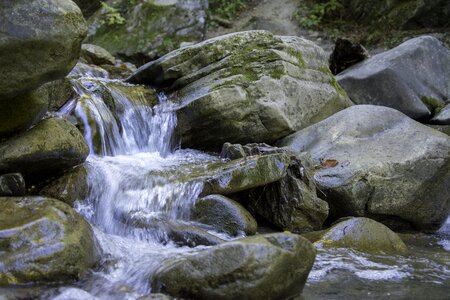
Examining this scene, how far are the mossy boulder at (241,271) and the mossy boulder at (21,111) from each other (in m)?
2.39

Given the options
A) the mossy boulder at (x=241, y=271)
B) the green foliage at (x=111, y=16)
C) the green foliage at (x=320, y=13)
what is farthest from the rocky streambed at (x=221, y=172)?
the green foliage at (x=320, y=13)

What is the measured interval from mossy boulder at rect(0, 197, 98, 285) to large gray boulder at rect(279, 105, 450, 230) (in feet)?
11.0

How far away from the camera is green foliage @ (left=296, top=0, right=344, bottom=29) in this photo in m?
15.5

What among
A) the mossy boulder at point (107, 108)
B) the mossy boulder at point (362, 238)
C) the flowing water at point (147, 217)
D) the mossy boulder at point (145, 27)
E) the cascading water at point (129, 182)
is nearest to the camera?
the flowing water at point (147, 217)

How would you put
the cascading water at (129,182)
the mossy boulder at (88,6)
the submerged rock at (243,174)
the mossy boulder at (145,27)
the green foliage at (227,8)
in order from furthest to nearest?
the green foliage at (227,8) < the mossy boulder at (88,6) < the mossy boulder at (145,27) < the submerged rock at (243,174) < the cascading water at (129,182)

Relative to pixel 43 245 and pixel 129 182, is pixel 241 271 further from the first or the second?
pixel 129 182

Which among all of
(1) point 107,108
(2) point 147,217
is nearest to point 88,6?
(1) point 107,108

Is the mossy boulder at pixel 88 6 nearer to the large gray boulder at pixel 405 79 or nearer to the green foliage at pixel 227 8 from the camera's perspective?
the green foliage at pixel 227 8

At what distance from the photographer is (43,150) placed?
531cm

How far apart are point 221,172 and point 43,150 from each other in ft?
6.20

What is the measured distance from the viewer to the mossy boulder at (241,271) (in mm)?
3711

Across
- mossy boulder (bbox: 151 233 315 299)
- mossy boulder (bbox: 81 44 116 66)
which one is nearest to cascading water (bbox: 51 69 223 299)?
mossy boulder (bbox: 151 233 315 299)

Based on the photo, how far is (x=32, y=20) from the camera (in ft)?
14.6

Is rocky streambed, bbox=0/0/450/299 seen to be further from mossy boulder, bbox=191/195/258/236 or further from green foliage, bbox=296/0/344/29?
green foliage, bbox=296/0/344/29
